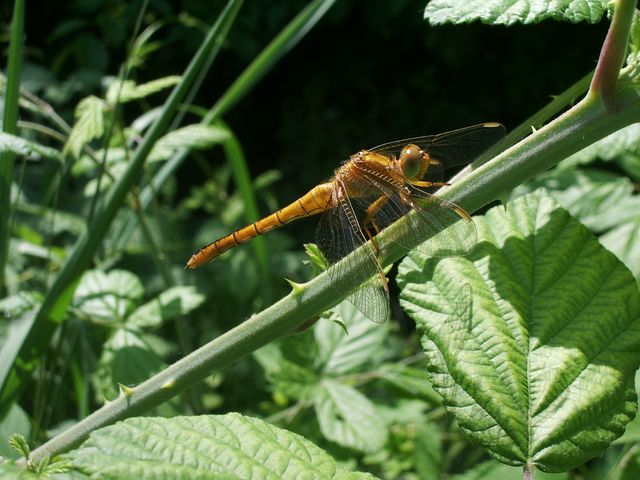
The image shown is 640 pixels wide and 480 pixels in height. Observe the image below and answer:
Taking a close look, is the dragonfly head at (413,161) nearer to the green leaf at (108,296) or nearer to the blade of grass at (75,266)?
the blade of grass at (75,266)

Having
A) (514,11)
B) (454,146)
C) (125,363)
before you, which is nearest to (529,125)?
(514,11)

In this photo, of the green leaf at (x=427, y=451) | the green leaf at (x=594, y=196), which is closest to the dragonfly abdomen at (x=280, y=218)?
the green leaf at (x=594, y=196)

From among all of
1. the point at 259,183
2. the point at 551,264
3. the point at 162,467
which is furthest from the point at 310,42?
the point at 162,467

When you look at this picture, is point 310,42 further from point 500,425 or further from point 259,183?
point 500,425

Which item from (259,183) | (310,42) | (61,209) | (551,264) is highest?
(310,42)

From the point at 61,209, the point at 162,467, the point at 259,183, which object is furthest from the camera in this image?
the point at 61,209

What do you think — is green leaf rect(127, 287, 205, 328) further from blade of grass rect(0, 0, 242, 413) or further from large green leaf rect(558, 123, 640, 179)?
large green leaf rect(558, 123, 640, 179)
